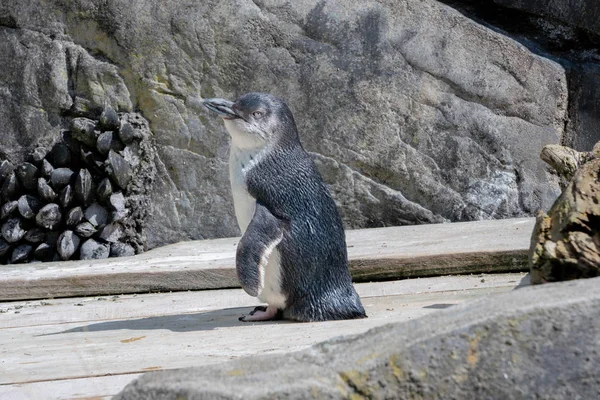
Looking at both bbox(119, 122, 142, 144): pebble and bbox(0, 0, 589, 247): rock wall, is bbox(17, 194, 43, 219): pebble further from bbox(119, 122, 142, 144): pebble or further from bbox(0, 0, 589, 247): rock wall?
bbox(119, 122, 142, 144): pebble

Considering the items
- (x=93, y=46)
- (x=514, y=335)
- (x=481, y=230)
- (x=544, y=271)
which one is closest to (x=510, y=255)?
(x=481, y=230)

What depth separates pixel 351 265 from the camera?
14.6 feet

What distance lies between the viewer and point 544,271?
8.22ft

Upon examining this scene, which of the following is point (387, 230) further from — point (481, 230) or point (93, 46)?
point (93, 46)

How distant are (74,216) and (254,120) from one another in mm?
2750

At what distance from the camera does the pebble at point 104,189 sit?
19.3 feet

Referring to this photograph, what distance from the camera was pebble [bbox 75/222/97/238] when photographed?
588 centimetres

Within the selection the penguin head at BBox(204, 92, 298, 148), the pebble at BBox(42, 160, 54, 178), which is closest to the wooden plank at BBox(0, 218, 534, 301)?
the pebble at BBox(42, 160, 54, 178)

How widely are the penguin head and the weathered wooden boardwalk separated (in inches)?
26.5

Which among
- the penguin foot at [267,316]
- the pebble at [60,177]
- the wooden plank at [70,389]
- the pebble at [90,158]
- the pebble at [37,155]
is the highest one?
the wooden plank at [70,389]

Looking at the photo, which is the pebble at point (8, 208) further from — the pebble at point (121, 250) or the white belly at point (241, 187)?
the white belly at point (241, 187)

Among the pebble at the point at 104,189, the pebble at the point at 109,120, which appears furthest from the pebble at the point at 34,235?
the pebble at the point at 109,120

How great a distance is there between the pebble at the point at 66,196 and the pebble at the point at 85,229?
16 centimetres

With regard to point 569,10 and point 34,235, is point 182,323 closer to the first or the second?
point 34,235
